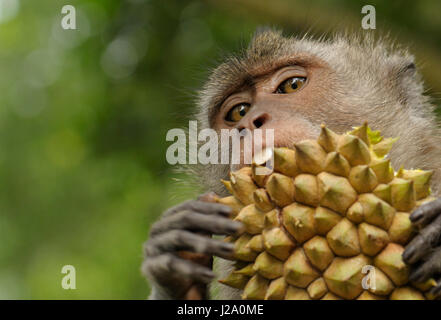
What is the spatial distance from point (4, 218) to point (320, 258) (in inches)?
267

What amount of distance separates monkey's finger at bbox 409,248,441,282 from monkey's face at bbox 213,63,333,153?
111cm

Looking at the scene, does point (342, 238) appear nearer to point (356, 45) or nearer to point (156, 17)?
point (356, 45)

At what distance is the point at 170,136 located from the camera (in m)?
5.79

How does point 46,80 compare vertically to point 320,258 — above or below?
above

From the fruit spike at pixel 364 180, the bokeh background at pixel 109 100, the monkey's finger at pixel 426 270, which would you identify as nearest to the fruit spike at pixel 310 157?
the fruit spike at pixel 364 180

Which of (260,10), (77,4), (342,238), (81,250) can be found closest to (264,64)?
(260,10)

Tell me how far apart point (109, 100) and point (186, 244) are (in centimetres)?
434

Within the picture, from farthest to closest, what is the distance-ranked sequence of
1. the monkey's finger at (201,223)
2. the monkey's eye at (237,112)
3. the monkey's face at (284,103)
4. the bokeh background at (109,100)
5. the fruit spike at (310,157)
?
the bokeh background at (109,100)
the monkey's eye at (237,112)
the monkey's face at (284,103)
the monkey's finger at (201,223)
the fruit spike at (310,157)

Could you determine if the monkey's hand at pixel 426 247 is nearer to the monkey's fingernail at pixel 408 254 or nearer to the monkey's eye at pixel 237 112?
the monkey's fingernail at pixel 408 254

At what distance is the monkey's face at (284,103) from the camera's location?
3441 mm

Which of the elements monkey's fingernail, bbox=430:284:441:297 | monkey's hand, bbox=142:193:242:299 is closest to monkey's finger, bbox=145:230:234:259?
monkey's hand, bbox=142:193:242:299

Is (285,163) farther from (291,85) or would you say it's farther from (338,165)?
(291,85)

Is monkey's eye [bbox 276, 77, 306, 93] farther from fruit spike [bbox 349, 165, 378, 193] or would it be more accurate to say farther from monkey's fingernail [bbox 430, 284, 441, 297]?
monkey's fingernail [bbox 430, 284, 441, 297]

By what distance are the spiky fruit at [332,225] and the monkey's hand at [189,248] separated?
0.10m
